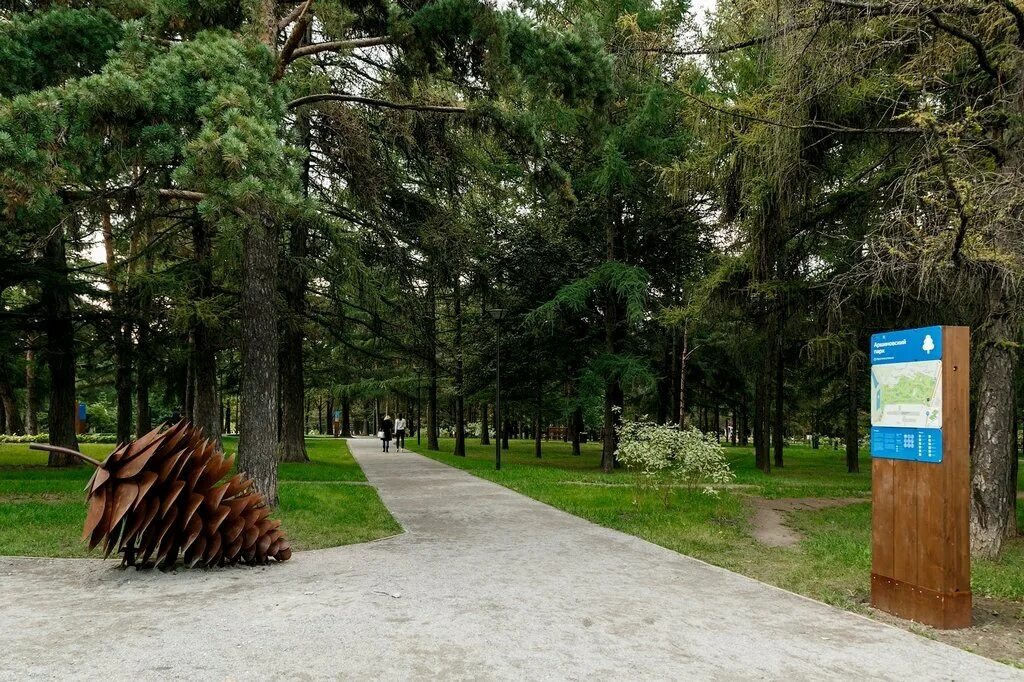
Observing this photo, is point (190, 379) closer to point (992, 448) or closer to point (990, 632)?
point (992, 448)

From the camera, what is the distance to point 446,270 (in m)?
13.9

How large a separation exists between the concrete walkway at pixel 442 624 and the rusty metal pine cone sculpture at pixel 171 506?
21 centimetres

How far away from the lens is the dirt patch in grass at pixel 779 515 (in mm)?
8785

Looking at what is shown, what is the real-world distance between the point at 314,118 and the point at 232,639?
34.5 ft

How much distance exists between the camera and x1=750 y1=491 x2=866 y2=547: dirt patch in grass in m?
8.79

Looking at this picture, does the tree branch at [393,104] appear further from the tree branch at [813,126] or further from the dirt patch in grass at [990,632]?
the dirt patch in grass at [990,632]

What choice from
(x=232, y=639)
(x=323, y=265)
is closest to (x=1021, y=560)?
(x=232, y=639)

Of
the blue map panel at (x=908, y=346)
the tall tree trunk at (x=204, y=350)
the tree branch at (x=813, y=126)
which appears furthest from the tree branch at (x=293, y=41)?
the blue map panel at (x=908, y=346)

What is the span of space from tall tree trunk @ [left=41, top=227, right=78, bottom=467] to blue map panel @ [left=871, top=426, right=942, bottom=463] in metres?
15.4

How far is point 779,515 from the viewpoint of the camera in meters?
11.2

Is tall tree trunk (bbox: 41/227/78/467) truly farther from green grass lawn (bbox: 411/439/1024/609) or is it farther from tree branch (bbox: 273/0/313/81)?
green grass lawn (bbox: 411/439/1024/609)

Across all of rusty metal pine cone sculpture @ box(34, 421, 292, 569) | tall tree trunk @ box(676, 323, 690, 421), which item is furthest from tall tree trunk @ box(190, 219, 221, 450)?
tall tree trunk @ box(676, 323, 690, 421)

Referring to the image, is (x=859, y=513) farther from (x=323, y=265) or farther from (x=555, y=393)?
(x=555, y=393)

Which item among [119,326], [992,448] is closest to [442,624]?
[992,448]
